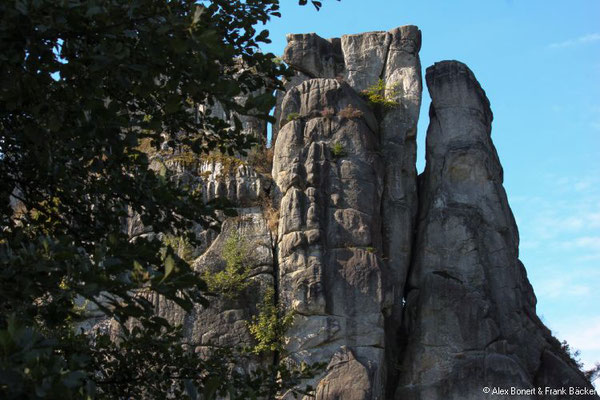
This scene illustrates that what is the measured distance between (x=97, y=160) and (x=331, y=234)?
1399cm

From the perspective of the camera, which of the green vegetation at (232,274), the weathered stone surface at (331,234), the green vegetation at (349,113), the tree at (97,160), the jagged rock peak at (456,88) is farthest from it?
the jagged rock peak at (456,88)

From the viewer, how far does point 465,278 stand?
22141mm

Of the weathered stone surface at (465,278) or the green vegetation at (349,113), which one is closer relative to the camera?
the weathered stone surface at (465,278)

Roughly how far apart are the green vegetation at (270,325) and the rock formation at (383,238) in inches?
10.3

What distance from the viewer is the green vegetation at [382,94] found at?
24406 mm

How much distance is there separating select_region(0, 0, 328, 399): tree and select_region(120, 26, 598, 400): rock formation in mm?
11627

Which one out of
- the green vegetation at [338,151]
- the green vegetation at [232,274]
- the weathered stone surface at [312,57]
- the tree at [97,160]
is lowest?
the tree at [97,160]

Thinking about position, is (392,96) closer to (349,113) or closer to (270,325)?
(349,113)

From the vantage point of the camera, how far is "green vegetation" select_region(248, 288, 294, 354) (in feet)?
62.7

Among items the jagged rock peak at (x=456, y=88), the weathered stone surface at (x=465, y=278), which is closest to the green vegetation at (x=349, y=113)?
the weathered stone surface at (x=465, y=278)

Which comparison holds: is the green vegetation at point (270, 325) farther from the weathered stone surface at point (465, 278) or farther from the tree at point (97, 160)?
the tree at point (97, 160)

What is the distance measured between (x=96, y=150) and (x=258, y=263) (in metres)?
14.0

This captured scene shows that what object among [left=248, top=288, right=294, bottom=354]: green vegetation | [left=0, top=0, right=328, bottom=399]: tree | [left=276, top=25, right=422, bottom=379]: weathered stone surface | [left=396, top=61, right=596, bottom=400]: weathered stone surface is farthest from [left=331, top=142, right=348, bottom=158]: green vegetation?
[left=0, top=0, right=328, bottom=399]: tree

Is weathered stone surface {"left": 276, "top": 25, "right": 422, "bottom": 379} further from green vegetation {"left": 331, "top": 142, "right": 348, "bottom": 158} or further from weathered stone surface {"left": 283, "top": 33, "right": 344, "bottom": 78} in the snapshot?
green vegetation {"left": 331, "top": 142, "right": 348, "bottom": 158}
